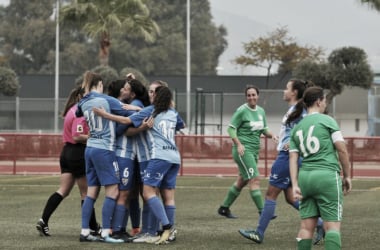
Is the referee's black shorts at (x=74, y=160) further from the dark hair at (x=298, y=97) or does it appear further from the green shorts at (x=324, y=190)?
the green shorts at (x=324, y=190)

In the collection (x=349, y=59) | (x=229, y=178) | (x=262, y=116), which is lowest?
(x=229, y=178)

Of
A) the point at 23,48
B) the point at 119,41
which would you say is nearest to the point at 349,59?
the point at 119,41

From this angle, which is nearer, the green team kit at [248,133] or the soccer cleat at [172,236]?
the soccer cleat at [172,236]

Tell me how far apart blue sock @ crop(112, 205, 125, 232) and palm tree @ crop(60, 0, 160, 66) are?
28643 millimetres

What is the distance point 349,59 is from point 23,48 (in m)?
44.7

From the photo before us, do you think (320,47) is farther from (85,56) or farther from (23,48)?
(23,48)

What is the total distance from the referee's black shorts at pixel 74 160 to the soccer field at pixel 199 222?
0.73 m

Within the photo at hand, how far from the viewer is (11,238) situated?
404 inches

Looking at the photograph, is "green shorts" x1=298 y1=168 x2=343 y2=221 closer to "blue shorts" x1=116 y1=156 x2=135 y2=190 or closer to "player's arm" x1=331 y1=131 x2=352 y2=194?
"player's arm" x1=331 y1=131 x2=352 y2=194

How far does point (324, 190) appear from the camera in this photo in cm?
764

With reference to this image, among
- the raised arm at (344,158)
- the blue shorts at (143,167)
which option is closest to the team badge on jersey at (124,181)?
the blue shorts at (143,167)

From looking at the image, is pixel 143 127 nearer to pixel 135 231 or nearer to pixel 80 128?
pixel 80 128

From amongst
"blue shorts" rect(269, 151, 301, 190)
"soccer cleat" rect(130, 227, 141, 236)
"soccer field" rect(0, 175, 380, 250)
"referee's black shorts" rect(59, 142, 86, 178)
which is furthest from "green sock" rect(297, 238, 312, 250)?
"referee's black shorts" rect(59, 142, 86, 178)

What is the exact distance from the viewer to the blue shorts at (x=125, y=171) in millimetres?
9953
